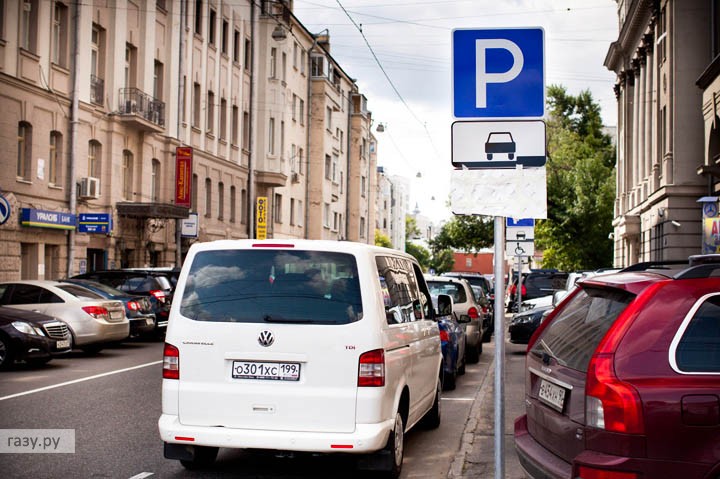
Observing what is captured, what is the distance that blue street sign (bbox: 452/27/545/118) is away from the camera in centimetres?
552

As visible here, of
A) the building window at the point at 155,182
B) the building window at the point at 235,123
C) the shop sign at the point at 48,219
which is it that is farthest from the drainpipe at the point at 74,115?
the building window at the point at 235,123

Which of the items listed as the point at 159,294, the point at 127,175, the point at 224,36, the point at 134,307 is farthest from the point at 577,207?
the point at 134,307

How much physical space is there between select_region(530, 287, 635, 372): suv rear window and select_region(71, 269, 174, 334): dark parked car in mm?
17179

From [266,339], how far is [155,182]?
2970 cm

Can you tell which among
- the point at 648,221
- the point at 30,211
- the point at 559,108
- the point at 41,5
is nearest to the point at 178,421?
the point at 30,211

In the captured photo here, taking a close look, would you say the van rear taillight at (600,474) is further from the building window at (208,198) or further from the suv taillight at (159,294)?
the building window at (208,198)

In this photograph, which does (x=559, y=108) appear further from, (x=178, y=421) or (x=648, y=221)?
(x=178, y=421)

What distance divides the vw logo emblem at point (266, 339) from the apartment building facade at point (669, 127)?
83.5 feet

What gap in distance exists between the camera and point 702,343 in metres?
4.59

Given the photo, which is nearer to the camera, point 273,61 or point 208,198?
point 208,198

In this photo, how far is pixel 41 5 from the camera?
2694cm

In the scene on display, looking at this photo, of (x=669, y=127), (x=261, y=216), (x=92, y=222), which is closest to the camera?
(x=92, y=222)

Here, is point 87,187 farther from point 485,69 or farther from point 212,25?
point 485,69

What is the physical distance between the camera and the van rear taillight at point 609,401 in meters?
4.48
